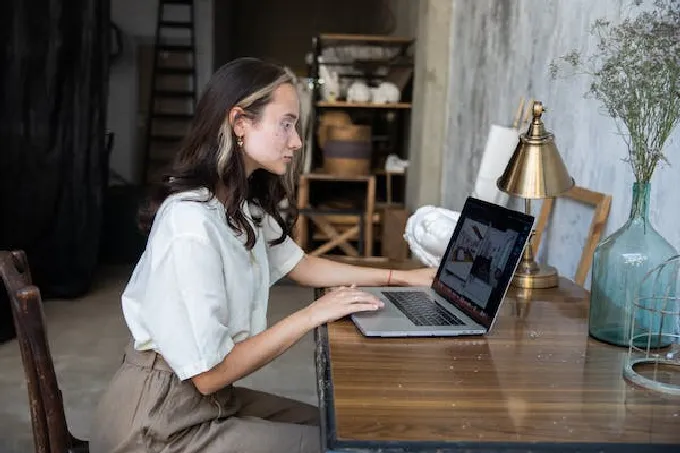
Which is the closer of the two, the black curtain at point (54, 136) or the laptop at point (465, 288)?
the laptop at point (465, 288)

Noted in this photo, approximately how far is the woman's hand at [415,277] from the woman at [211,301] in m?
0.39

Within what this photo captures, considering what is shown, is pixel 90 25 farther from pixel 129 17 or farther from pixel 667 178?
pixel 667 178

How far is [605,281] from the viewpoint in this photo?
1494 mm

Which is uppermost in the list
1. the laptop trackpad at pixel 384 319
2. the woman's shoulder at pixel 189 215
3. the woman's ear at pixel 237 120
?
the woman's ear at pixel 237 120

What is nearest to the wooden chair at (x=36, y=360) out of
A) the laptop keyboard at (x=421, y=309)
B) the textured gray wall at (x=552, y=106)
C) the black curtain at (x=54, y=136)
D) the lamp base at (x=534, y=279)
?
the laptop keyboard at (x=421, y=309)

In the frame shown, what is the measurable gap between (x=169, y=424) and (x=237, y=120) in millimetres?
615

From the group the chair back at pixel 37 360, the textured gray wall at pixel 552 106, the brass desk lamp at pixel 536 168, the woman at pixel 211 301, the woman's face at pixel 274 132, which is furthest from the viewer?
the textured gray wall at pixel 552 106

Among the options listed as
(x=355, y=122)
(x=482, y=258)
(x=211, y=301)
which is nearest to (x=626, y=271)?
(x=482, y=258)

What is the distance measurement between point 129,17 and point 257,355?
6758mm

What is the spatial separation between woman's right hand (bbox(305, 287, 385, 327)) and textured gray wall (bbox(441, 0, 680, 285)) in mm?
765

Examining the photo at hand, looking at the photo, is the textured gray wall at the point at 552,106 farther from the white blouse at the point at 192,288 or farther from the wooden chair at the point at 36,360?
the wooden chair at the point at 36,360

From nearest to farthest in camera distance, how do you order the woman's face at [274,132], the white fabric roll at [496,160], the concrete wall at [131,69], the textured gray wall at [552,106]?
the woman's face at [274,132] < the textured gray wall at [552,106] < the white fabric roll at [496,160] < the concrete wall at [131,69]

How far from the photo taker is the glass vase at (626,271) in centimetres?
144

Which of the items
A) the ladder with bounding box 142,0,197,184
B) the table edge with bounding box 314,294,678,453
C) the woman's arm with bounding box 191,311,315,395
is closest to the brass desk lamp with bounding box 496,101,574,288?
the woman's arm with bounding box 191,311,315,395
